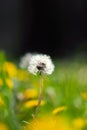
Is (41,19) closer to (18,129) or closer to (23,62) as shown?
(23,62)

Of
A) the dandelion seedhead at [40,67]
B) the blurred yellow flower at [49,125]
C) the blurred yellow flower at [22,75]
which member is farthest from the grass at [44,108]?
the blurred yellow flower at [22,75]

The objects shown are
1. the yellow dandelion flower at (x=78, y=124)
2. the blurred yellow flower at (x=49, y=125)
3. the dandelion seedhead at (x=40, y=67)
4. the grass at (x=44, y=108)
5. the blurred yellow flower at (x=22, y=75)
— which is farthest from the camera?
the blurred yellow flower at (x=22, y=75)

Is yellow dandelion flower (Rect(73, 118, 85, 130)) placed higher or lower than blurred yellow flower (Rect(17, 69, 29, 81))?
lower

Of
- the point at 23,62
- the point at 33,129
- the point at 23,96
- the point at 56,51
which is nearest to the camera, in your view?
the point at 33,129

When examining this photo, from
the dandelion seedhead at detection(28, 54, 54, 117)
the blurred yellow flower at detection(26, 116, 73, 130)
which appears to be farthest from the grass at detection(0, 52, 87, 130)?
the dandelion seedhead at detection(28, 54, 54, 117)

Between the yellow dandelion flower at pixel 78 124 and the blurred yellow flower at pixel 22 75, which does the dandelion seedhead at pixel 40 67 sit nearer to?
the yellow dandelion flower at pixel 78 124

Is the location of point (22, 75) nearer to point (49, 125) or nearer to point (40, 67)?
point (40, 67)

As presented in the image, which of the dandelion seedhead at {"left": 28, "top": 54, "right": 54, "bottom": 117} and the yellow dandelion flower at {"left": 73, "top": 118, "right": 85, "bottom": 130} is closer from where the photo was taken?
the yellow dandelion flower at {"left": 73, "top": 118, "right": 85, "bottom": 130}

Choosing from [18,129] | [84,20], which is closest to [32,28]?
[84,20]

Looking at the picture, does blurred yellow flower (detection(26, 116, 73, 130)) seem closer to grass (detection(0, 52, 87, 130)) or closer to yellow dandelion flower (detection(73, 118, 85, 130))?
grass (detection(0, 52, 87, 130))

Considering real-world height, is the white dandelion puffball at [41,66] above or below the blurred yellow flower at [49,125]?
above

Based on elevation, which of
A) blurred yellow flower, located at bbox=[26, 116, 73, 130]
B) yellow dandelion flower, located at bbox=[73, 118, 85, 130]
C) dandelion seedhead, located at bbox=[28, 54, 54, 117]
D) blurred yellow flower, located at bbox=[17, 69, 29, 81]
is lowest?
blurred yellow flower, located at bbox=[26, 116, 73, 130]
